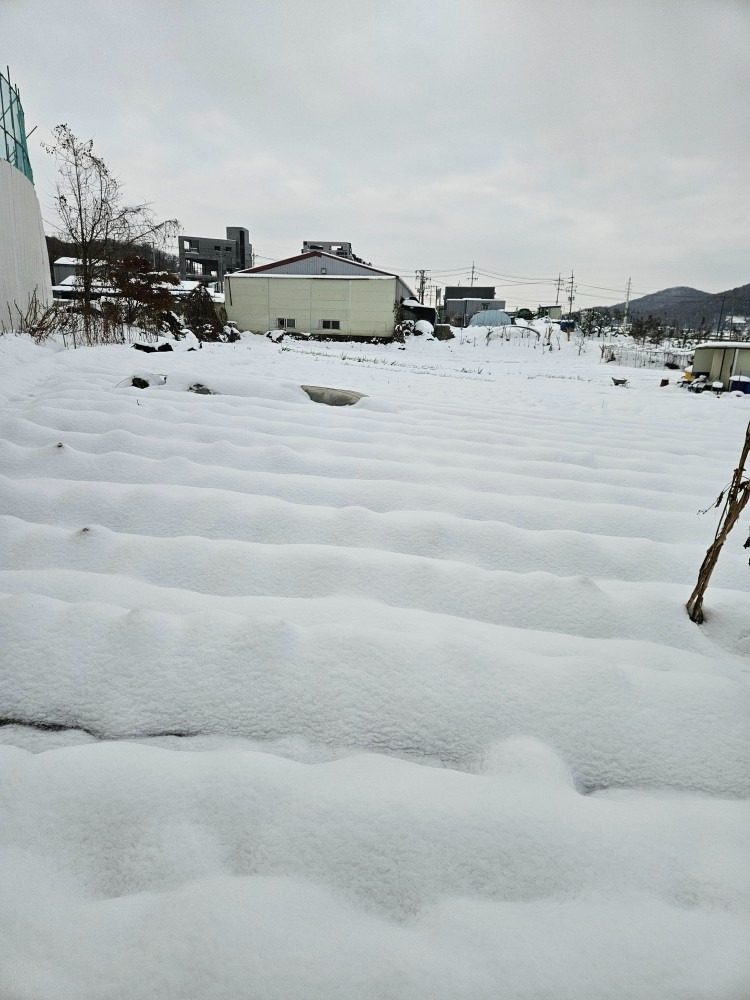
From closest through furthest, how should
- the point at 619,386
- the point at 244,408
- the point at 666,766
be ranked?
the point at 666,766 → the point at 244,408 → the point at 619,386

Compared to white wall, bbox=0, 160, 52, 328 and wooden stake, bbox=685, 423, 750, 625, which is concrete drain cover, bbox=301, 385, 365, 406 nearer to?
wooden stake, bbox=685, 423, 750, 625

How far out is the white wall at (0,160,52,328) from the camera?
6.04 metres

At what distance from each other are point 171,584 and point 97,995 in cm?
98

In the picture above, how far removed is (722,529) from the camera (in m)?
1.30

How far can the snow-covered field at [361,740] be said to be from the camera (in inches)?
24.8

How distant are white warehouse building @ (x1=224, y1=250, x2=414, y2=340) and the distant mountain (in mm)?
12348

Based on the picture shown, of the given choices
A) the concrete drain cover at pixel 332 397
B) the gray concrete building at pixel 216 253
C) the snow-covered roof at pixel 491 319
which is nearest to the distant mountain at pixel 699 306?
the snow-covered roof at pixel 491 319

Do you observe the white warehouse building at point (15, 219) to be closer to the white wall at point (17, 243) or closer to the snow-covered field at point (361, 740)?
the white wall at point (17, 243)

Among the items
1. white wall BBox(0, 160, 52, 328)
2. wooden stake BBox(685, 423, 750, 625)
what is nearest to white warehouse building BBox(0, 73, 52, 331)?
white wall BBox(0, 160, 52, 328)

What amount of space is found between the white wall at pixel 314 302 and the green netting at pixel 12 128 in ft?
42.2

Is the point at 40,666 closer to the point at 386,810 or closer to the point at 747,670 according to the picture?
the point at 386,810

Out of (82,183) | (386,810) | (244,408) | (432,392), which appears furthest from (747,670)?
(82,183)

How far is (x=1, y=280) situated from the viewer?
229 inches

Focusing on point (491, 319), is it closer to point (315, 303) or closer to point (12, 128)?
point (315, 303)
